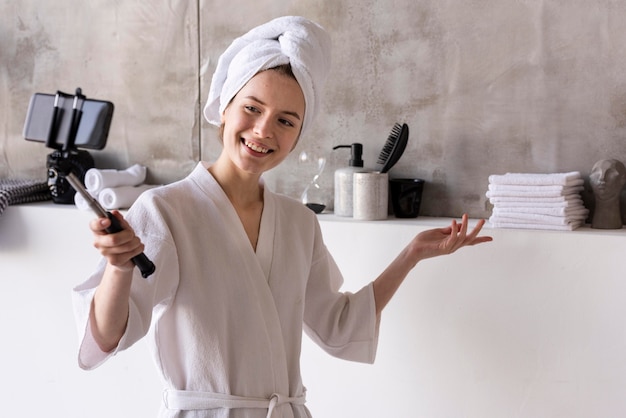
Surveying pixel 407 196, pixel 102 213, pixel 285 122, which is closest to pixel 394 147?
pixel 407 196

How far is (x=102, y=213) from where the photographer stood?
3.35 feet

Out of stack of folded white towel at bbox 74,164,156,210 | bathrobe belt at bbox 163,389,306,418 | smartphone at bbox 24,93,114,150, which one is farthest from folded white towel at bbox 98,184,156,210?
bathrobe belt at bbox 163,389,306,418

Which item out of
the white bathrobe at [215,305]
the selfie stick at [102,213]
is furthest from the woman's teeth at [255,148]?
the selfie stick at [102,213]

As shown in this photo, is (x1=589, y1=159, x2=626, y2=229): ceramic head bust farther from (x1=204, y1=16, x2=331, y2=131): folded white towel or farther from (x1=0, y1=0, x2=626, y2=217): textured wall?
(x1=204, y1=16, x2=331, y2=131): folded white towel

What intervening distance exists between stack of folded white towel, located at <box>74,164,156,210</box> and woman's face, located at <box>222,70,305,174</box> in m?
0.89

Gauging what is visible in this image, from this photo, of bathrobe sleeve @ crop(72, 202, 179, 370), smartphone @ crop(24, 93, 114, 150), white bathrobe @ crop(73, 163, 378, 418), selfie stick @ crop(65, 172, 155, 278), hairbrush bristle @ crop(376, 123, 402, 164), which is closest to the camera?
selfie stick @ crop(65, 172, 155, 278)

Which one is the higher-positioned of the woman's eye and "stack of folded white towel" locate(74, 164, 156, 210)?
the woman's eye

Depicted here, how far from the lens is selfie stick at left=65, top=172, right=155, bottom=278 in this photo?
96 cm

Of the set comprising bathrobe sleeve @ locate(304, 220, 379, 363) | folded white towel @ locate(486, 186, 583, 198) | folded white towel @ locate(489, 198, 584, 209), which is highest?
folded white towel @ locate(486, 186, 583, 198)

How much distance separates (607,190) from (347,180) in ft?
2.11

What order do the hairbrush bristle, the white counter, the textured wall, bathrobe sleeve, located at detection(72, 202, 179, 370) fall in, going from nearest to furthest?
bathrobe sleeve, located at detection(72, 202, 179, 370), the white counter, the textured wall, the hairbrush bristle

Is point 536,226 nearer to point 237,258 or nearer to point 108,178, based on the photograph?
point 237,258

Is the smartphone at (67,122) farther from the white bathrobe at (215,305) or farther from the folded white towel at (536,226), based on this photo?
the folded white towel at (536,226)

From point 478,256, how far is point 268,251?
62cm
